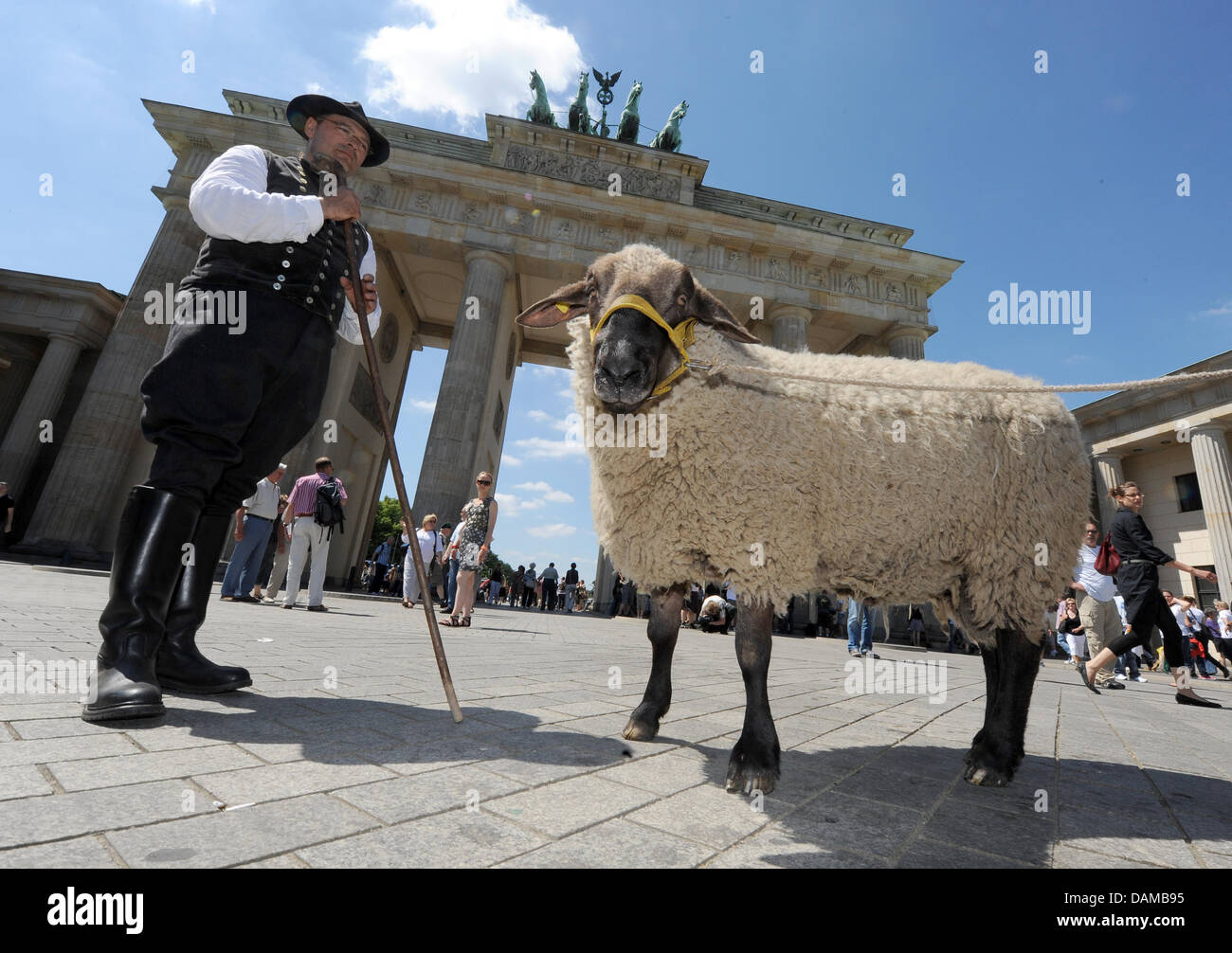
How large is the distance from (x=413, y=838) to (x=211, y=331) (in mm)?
2145

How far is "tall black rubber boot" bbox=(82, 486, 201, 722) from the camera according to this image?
6.43 feet

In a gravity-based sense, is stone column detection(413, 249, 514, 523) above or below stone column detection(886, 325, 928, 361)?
below

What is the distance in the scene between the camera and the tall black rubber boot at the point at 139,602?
1959 millimetres

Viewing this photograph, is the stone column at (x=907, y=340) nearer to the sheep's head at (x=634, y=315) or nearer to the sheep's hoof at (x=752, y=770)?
the sheep's head at (x=634, y=315)

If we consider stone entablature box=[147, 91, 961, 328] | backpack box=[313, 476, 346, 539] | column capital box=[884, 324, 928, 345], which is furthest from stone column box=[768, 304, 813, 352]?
backpack box=[313, 476, 346, 539]

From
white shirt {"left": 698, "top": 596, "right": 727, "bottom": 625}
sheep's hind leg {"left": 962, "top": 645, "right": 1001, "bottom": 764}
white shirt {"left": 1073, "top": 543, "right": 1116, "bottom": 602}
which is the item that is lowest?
white shirt {"left": 698, "top": 596, "right": 727, "bottom": 625}

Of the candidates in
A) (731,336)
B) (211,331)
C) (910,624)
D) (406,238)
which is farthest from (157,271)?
(910,624)

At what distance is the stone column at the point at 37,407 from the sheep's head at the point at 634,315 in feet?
84.5

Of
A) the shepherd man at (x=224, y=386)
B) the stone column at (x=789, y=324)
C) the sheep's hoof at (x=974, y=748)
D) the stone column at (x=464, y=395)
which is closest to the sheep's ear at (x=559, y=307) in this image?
the shepherd man at (x=224, y=386)

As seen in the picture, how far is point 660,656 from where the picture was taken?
2.72 m

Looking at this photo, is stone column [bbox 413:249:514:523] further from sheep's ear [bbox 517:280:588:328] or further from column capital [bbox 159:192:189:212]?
sheep's ear [bbox 517:280:588:328]

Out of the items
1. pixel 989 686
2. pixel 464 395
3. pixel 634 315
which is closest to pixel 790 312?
pixel 464 395

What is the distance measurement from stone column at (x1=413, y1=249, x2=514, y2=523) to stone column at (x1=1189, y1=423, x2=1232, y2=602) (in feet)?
90.9

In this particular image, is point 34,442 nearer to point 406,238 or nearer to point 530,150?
point 406,238
